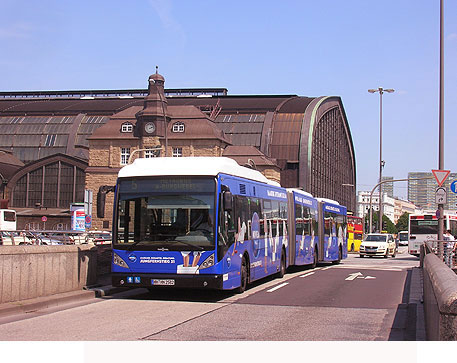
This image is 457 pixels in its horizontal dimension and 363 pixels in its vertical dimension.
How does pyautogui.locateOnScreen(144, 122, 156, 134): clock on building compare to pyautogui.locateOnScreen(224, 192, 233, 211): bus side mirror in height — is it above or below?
above

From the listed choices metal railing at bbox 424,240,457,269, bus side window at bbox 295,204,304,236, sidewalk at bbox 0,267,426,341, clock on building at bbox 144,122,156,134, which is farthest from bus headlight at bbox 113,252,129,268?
clock on building at bbox 144,122,156,134

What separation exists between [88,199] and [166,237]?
15776mm

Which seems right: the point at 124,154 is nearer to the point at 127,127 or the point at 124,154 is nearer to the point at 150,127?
the point at 127,127

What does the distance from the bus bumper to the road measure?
0.37 m

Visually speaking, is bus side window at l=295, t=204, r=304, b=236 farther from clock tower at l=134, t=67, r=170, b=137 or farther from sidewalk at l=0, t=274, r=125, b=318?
clock tower at l=134, t=67, r=170, b=137

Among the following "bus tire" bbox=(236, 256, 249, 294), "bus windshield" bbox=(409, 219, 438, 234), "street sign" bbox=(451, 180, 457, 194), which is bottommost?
"bus tire" bbox=(236, 256, 249, 294)

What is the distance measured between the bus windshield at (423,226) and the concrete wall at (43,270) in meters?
33.6

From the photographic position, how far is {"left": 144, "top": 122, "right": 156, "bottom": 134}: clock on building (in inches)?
3019

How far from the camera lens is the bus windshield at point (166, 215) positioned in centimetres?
1450

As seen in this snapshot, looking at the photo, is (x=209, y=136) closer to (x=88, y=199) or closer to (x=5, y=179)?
(x=5, y=179)

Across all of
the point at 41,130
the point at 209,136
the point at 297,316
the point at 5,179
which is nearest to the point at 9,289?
the point at 297,316

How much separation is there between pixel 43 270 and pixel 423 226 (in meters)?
36.3

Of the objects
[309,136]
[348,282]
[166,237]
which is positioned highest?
[309,136]

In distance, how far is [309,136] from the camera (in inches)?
3344
